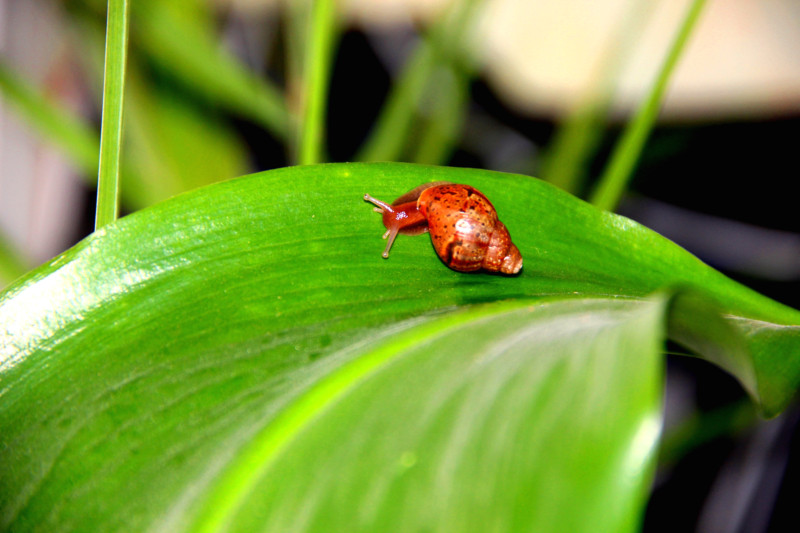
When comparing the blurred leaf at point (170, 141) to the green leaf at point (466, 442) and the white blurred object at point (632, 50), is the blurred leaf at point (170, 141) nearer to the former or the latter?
the white blurred object at point (632, 50)

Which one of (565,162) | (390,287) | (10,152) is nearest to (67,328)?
(390,287)

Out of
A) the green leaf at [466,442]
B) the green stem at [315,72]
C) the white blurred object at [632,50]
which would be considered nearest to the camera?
the green leaf at [466,442]

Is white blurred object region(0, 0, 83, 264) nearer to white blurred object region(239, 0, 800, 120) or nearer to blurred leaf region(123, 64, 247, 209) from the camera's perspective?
blurred leaf region(123, 64, 247, 209)

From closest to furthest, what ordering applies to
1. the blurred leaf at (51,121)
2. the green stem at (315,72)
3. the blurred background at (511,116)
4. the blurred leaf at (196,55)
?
the green stem at (315,72)
the blurred leaf at (51,121)
the blurred leaf at (196,55)
the blurred background at (511,116)

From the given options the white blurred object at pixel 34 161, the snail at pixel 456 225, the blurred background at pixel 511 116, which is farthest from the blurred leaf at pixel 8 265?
the snail at pixel 456 225

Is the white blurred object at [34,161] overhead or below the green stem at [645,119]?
overhead

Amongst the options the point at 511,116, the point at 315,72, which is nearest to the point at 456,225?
the point at 315,72

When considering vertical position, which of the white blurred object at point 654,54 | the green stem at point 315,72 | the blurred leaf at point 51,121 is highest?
the white blurred object at point 654,54
